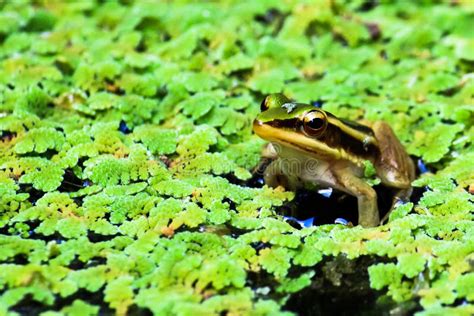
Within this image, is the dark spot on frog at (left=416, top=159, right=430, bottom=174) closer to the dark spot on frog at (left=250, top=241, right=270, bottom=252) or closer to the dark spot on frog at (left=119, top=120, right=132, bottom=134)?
the dark spot on frog at (left=250, top=241, right=270, bottom=252)

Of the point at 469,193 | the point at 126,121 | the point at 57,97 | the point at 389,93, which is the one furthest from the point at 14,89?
the point at 469,193

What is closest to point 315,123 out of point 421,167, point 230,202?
point 230,202

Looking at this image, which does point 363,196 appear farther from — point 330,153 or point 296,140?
point 296,140

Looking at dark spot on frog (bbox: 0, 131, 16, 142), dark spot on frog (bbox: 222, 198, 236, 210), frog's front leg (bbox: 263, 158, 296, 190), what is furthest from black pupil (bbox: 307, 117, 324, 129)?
dark spot on frog (bbox: 0, 131, 16, 142)

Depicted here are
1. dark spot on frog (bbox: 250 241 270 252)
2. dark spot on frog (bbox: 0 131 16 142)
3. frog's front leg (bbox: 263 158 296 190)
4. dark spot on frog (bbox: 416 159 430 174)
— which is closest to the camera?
dark spot on frog (bbox: 250 241 270 252)

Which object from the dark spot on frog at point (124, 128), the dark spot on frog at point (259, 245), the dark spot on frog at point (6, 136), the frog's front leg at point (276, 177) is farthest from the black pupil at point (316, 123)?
the dark spot on frog at point (6, 136)

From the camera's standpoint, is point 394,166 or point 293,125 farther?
point 394,166

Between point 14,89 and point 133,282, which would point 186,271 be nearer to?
point 133,282

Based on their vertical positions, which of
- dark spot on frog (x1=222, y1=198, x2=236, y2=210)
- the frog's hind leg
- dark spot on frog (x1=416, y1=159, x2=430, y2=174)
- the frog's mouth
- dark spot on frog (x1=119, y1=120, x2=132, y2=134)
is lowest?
dark spot on frog (x1=416, y1=159, x2=430, y2=174)
